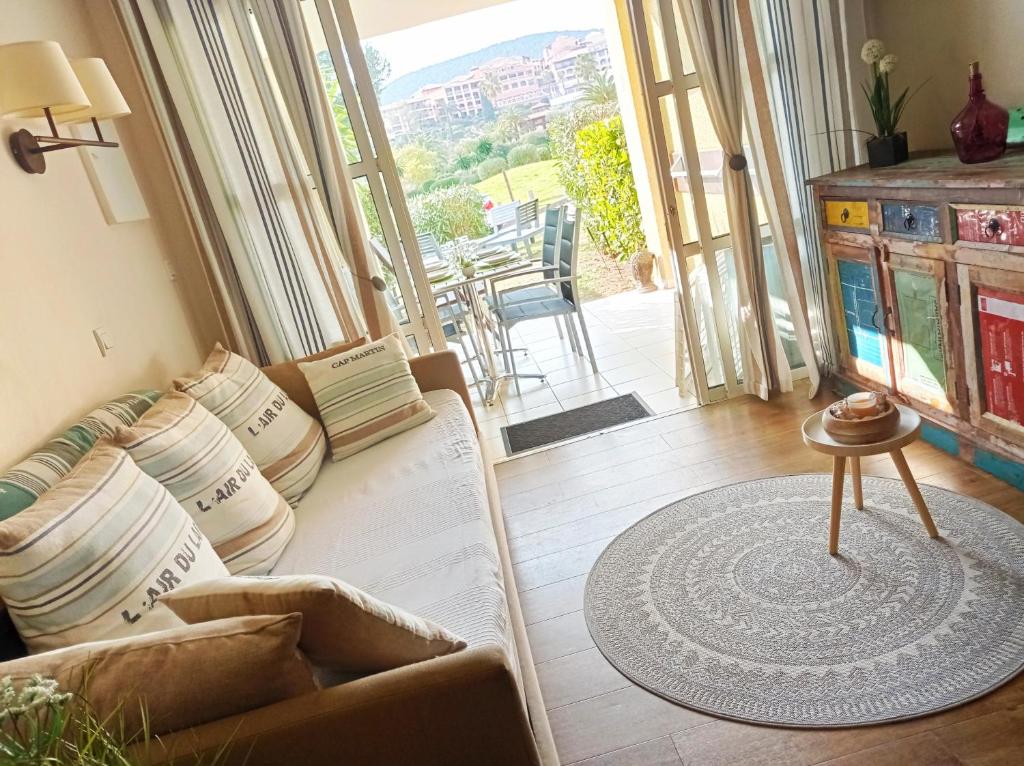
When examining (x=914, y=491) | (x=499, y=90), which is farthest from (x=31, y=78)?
(x=499, y=90)

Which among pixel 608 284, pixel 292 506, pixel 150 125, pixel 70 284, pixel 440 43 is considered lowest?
pixel 608 284

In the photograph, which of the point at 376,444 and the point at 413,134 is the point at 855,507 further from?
the point at 413,134

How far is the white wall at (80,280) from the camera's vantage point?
203 centimetres

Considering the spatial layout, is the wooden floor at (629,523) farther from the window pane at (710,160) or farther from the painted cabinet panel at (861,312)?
the window pane at (710,160)

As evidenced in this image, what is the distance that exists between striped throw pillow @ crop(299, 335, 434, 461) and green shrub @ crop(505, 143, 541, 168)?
6.21 meters

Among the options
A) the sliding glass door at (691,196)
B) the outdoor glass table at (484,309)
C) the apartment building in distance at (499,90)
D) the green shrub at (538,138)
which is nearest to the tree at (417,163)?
the apartment building in distance at (499,90)

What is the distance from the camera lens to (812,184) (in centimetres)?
316

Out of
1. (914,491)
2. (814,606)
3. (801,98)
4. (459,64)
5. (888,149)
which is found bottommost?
(814,606)

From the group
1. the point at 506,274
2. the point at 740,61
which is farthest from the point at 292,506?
the point at 740,61

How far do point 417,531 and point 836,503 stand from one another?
120 centimetres

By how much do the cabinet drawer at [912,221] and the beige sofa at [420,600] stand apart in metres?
1.64

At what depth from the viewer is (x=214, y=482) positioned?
6.53 ft

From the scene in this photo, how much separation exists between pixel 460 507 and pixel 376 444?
79 cm

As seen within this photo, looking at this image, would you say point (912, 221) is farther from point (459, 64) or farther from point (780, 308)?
point (459, 64)
